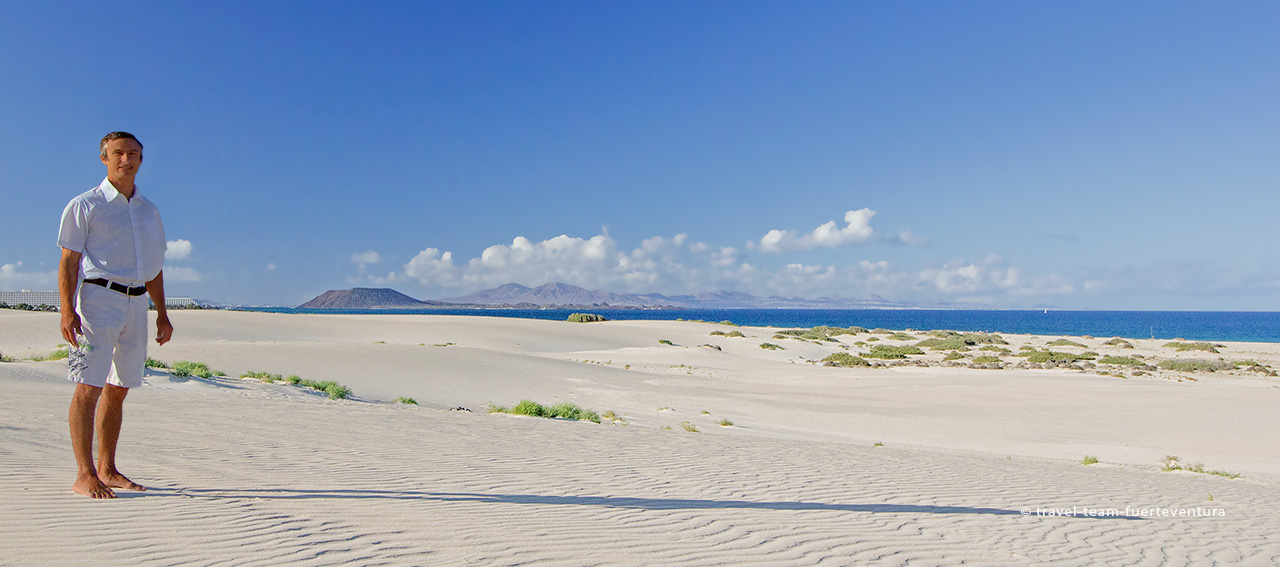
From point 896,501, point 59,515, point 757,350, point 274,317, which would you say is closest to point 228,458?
point 59,515

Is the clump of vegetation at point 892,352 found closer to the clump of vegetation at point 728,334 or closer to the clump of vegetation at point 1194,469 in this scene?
the clump of vegetation at point 728,334

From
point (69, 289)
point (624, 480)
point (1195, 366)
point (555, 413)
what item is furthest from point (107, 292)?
point (1195, 366)

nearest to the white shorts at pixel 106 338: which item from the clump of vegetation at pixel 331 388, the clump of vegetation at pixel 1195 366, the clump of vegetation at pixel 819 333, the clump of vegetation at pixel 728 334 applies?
the clump of vegetation at pixel 331 388

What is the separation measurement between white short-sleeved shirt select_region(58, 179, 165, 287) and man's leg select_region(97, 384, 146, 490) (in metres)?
0.72

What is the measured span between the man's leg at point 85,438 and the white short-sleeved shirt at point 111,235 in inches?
28.6

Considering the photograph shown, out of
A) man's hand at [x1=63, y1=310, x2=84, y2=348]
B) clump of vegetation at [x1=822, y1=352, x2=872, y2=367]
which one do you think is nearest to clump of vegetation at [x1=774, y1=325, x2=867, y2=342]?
clump of vegetation at [x1=822, y1=352, x2=872, y2=367]

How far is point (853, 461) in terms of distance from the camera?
9.39m

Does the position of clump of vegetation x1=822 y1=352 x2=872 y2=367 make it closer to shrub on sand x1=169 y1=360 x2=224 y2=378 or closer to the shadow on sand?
shrub on sand x1=169 y1=360 x2=224 y2=378

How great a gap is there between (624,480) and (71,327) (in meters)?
4.51

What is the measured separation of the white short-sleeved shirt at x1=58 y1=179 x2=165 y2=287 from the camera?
14.3 ft

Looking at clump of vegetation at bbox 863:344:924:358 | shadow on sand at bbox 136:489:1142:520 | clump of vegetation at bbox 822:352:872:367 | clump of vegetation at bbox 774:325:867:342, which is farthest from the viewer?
clump of vegetation at bbox 774:325:867:342

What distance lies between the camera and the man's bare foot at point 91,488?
4.57m

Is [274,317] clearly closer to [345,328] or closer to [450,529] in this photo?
[345,328]

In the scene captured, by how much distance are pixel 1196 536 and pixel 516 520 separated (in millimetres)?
5460
